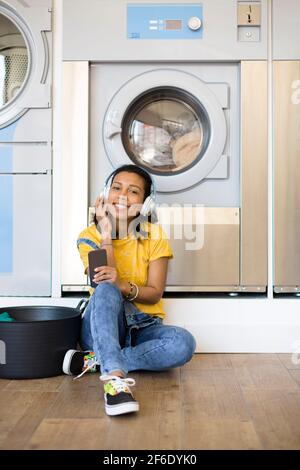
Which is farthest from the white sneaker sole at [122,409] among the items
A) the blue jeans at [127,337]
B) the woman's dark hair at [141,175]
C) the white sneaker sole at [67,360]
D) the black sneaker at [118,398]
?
the woman's dark hair at [141,175]

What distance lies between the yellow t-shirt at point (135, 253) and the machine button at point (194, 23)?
79cm

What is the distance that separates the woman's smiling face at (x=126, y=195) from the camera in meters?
2.09

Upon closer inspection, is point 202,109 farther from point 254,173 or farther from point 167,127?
point 254,173

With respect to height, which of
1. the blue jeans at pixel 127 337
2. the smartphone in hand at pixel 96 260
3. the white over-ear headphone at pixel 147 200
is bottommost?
the blue jeans at pixel 127 337

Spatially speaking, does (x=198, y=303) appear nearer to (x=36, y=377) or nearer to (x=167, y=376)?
(x=167, y=376)

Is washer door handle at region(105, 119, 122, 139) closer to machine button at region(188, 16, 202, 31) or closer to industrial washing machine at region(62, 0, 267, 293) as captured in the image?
industrial washing machine at region(62, 0, 267, 293)

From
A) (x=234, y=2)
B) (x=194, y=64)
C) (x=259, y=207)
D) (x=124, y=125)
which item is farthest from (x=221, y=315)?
(x=234, y=2)

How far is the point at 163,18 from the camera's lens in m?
2.34

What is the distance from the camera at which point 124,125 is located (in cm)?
237

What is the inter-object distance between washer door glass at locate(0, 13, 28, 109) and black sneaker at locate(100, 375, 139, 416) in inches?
49.5

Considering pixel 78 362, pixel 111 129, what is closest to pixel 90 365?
pixel 78 362

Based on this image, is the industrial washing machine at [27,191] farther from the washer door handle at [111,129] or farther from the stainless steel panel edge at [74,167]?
the washer door handle at [111,129]

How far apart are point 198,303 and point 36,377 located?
68 centimetres

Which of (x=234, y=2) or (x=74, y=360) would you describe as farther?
(x=234, y=2)
